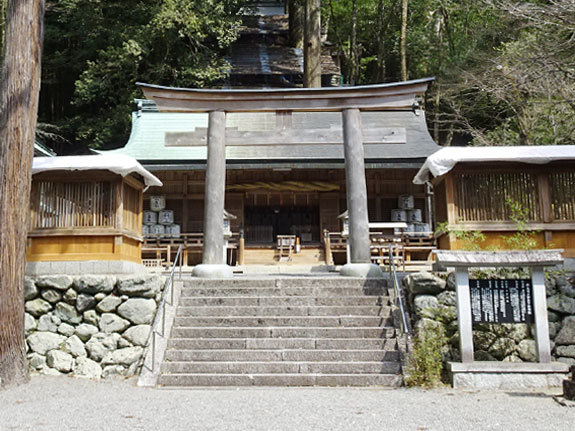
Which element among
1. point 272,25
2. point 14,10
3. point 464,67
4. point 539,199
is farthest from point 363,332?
point 272,25

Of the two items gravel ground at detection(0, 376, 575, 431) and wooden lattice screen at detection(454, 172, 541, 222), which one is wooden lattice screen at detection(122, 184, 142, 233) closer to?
gravel ground at detection(0, 376, 575, 431)

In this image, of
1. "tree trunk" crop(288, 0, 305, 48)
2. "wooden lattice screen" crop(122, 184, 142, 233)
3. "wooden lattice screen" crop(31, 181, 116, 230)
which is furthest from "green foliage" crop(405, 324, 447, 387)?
"tree trunk" crop(288, 0, 305, 48)

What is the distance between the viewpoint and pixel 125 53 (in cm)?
1819

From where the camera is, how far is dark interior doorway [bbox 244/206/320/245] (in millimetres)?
16766

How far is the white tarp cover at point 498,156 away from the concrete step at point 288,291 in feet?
7.13

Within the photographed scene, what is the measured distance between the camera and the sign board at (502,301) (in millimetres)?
6215

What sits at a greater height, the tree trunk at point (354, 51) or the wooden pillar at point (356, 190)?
the tree trunk at point (354, 51)

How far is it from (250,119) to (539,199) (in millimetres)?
10785

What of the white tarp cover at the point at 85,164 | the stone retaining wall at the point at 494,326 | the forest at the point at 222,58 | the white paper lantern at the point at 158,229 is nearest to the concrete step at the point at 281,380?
the stone retaining wall at the point at 494,326

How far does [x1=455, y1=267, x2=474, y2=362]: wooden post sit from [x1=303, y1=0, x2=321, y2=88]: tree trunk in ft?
44.2

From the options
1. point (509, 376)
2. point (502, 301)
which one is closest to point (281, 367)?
point (509, 376)

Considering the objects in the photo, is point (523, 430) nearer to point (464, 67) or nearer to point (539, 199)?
point (539, 199)

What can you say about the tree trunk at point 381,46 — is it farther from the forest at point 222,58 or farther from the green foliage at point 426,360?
the green foliage at point 426,360

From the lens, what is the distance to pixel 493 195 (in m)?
8.34
